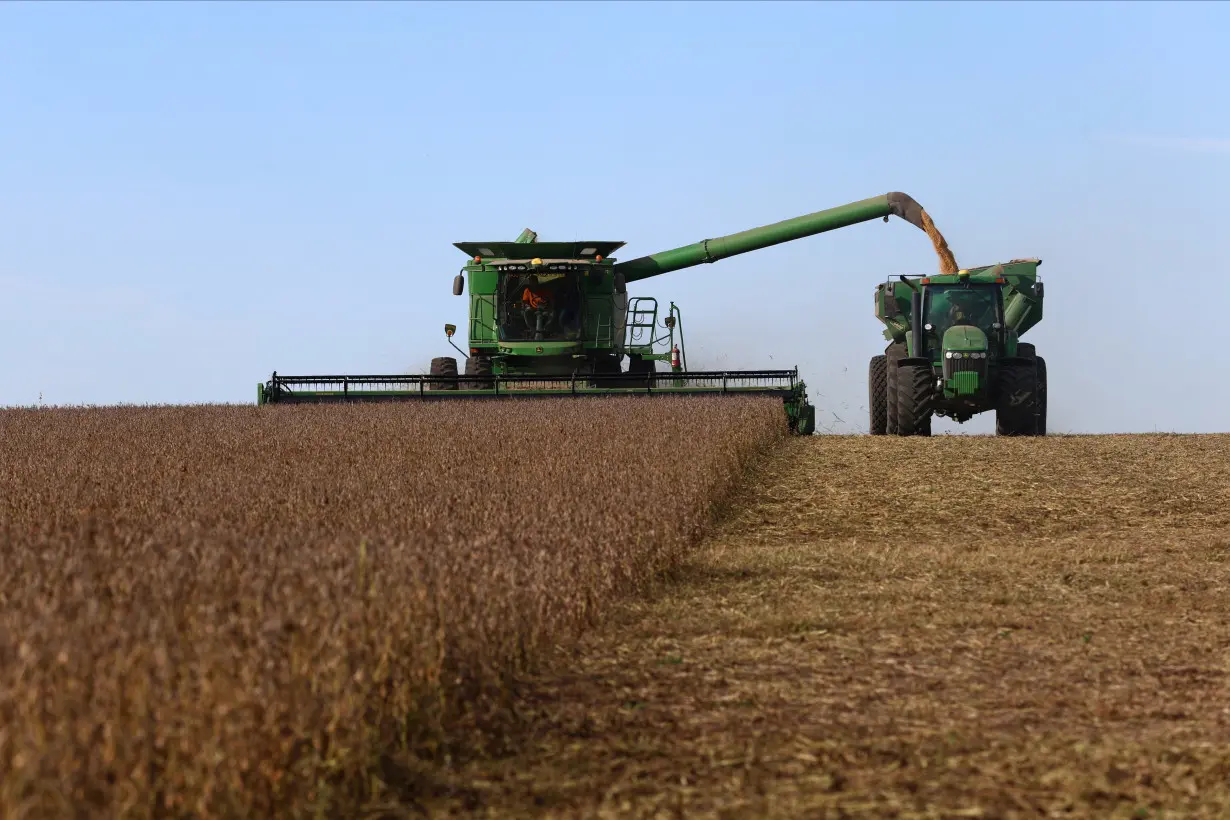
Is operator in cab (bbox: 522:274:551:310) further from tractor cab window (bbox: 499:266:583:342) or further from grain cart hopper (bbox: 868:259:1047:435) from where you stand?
grain cart hopper (bbox: 868:259:1047:435)

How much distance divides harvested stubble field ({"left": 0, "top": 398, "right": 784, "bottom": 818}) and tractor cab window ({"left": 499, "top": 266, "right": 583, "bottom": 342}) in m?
9.85

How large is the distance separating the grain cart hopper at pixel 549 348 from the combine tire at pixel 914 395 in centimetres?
154

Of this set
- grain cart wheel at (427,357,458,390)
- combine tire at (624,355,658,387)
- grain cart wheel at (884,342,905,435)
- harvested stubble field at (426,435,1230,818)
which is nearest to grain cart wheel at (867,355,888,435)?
grain cart wheel at (884,342,905,435)

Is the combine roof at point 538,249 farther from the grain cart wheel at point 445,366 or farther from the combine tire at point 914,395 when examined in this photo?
the combine tire at point 914,395

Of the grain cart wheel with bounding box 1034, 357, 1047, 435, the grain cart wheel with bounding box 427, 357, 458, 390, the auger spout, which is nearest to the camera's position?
the grain cart wheel with bounding box 1034, 357, 1047, 435

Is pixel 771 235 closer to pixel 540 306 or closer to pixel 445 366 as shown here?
pixel 540 306

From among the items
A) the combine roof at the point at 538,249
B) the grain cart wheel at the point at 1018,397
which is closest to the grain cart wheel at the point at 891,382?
the grain cart wheel at the point at 1018,397

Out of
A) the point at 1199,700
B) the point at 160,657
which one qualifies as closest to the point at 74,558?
the point at 160,657

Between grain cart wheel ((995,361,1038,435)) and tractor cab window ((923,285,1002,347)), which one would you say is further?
tractor cab window ((923,285,1002,347))

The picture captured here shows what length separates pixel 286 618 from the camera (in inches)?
148

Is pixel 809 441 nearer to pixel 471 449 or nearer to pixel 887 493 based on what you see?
pixel 887 493

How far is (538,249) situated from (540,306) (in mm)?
789

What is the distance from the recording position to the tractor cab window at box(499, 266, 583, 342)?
19.4m

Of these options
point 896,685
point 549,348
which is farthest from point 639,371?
point 896,685
